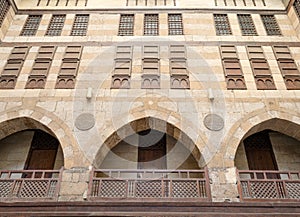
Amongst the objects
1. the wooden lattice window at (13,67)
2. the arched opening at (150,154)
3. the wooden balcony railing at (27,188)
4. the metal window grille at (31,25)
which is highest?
the metal window grille at (31,25)

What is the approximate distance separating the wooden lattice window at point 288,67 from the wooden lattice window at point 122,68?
4.73 m

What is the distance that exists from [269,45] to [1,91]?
28.0ft

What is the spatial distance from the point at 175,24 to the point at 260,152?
17.4 feet

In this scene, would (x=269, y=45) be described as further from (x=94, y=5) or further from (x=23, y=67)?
(x=23, y=67)

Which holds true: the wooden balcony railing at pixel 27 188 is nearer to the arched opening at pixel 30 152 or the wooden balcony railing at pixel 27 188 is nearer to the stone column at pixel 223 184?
the arched opening at pixel 30 152

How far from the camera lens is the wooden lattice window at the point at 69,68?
27.5ft

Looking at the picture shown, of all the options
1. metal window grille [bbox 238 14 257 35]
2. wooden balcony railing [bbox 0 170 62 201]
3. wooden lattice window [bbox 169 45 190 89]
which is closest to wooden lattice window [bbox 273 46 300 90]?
metal window grille [bbox 238 14 257 35]

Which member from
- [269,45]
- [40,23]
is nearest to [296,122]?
[269,45]

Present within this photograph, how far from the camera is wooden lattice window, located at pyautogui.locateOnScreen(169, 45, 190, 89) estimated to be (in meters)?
8.41

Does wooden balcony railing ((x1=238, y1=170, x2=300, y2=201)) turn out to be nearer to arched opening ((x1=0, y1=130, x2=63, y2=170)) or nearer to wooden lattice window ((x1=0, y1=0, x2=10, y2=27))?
arched opening ((x1=0, y1=130, x2=63, y2=170))

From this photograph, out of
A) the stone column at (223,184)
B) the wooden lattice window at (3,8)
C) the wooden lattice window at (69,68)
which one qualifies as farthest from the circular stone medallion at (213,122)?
the wooden lattice window at (3,8)

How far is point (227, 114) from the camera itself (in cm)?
776

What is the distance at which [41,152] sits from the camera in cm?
835

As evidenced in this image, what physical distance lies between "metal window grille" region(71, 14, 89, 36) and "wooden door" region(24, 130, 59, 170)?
367cm
